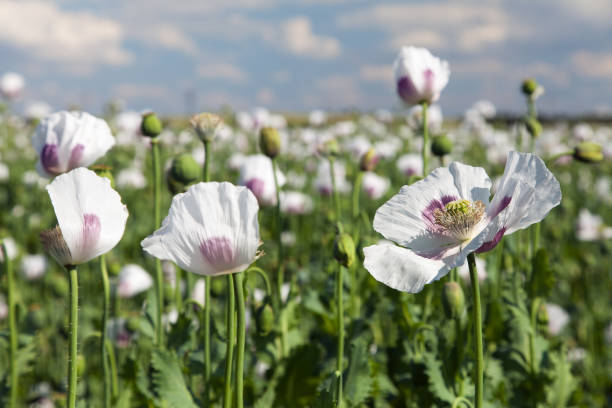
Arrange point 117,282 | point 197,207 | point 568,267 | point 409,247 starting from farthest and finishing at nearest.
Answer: point 568,267 → point 117,282 → point 409,247 → point 197,207

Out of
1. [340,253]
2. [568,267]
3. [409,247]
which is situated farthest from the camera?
[568,267]

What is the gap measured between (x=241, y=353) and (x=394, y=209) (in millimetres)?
396

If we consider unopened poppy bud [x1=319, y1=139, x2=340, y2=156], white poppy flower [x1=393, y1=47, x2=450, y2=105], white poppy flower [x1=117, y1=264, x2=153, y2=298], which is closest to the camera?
white poppy flower [x1=393, y1=47, x2=450, y2=105]

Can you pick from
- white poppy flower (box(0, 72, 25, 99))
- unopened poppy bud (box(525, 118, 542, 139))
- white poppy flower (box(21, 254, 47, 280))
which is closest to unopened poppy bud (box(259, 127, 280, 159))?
unopened poppy bud (box(525, 118, 542, 139))

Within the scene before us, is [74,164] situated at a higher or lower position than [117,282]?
higher

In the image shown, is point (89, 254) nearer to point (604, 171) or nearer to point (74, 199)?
point (74, 199)

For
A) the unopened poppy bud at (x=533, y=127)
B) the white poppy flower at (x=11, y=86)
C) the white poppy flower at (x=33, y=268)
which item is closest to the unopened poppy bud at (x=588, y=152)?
the unopened poppy bud at (x=533, y=127)

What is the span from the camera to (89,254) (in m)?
0.99

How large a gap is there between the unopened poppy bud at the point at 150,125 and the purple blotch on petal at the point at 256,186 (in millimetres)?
492

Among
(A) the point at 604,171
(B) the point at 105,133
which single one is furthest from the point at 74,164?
(A) the point at 604,171

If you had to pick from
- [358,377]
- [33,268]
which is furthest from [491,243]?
[33,268]

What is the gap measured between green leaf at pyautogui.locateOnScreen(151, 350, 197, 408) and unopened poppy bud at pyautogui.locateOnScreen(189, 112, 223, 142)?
0.58m

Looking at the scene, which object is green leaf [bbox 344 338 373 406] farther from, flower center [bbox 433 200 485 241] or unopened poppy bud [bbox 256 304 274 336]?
flower center [bbox 433 200 485 241]

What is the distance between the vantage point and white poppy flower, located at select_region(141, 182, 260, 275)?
3.00ft
